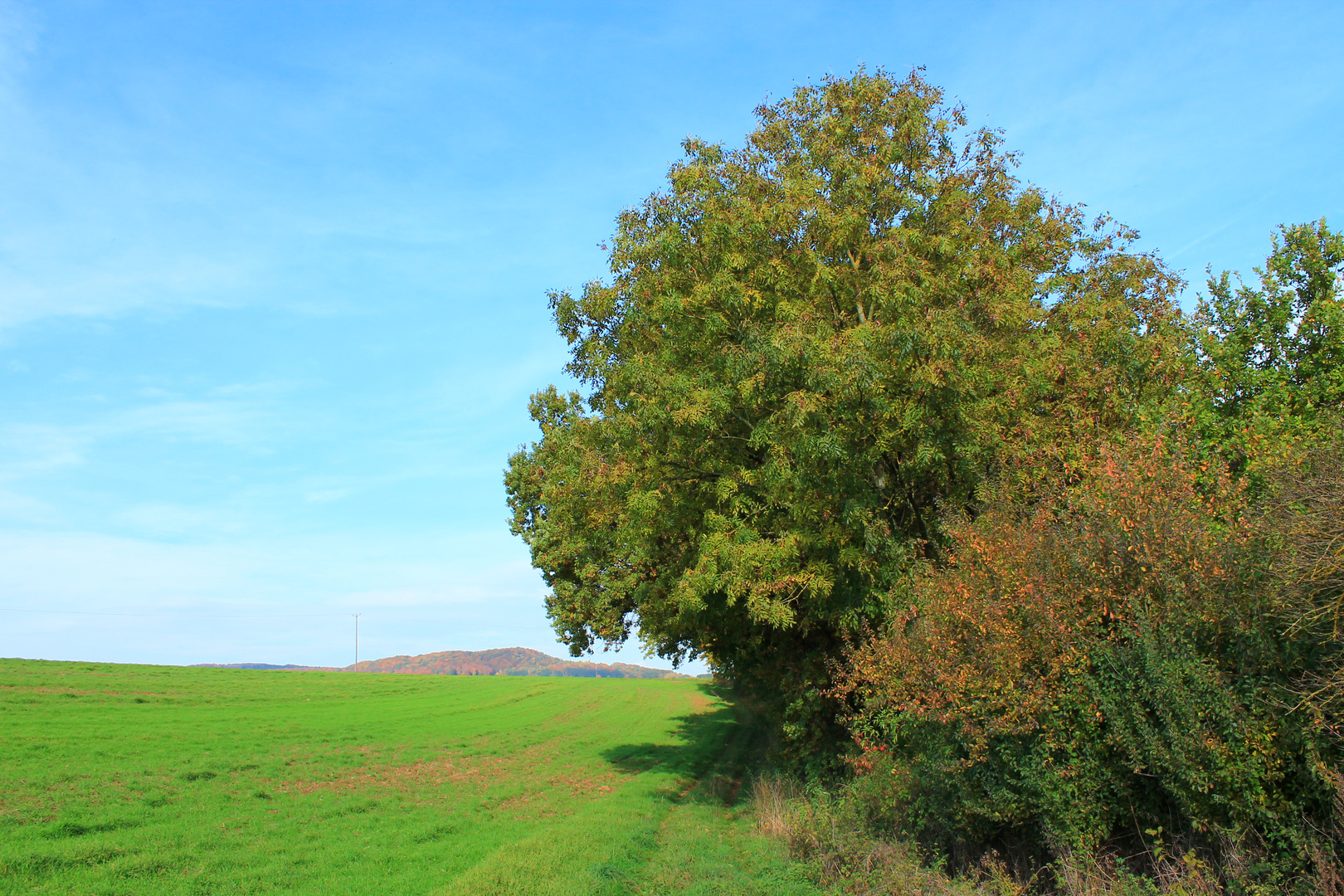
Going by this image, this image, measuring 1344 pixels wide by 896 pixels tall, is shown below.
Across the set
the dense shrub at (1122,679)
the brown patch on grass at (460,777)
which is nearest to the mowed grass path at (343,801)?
the brown patch on grass at (460,777)

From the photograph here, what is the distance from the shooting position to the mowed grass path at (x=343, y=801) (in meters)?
14.3

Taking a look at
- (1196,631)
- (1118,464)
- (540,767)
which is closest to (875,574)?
(1118,464)

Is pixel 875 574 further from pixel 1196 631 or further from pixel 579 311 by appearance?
pixel 579 311

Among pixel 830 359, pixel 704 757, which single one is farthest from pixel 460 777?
pixel 830 359

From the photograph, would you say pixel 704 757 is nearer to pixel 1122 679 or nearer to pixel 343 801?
pixel 343 801

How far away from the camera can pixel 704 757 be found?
35.8m

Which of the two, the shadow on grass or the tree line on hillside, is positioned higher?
the tree line on hillside

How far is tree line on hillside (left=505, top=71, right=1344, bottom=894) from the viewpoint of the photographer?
29.1 feet

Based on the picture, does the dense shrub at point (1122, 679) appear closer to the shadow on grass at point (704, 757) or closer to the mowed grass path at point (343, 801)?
the mowed grass path at point (343, 801)

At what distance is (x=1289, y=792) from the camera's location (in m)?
8.57

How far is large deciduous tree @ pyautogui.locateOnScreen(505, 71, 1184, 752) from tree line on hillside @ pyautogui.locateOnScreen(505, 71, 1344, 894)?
0.09m

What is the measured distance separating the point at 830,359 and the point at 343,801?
59.7ft

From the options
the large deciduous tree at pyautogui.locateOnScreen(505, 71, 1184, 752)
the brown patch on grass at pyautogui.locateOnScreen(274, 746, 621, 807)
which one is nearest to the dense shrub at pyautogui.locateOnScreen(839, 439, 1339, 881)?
the large deciduous tree at pyautogui.locateOnScreen(505, 71, 1184, 752)

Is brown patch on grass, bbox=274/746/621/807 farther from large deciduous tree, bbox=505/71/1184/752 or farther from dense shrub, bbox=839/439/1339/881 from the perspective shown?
dense shrub, bbox=839/439/1339/881
